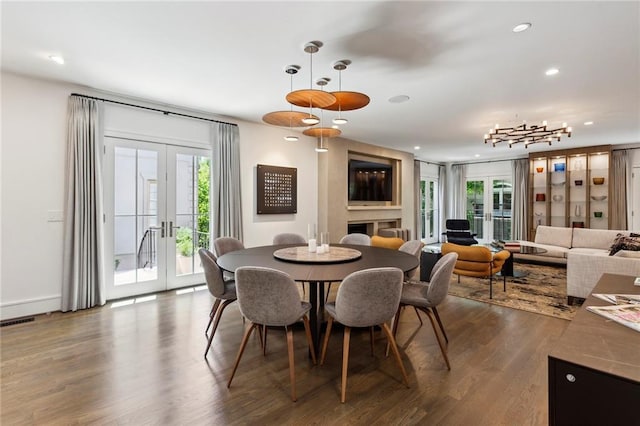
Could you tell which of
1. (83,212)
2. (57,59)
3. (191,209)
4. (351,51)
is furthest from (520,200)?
(57,59)

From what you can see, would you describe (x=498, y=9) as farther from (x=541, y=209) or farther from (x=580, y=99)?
(x=541, y=209)

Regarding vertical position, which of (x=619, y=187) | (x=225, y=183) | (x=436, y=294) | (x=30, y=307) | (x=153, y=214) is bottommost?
(x=30, y=307)

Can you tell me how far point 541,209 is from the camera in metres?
8.39

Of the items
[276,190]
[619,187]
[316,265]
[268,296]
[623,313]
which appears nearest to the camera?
[623,313]

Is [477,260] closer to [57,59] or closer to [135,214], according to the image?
[135,214]

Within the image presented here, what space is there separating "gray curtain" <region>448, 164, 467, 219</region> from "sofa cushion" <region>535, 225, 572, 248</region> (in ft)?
11.7

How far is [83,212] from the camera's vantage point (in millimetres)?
3820

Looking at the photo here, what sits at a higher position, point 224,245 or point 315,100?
point 315,100

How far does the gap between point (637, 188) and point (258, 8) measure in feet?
31.2

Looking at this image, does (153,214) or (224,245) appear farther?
(153,214)

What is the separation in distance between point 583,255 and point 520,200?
5929 mm

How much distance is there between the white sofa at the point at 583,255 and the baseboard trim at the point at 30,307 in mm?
6417

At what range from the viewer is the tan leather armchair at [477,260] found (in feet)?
14.0

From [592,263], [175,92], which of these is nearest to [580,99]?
[592,263]
